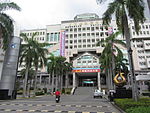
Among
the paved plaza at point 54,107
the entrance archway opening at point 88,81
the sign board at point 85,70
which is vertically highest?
the sign board at point 85,70

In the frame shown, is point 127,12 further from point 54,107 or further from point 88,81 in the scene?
point 88,81

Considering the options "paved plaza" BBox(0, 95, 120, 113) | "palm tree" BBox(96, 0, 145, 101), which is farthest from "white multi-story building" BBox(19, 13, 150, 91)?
"paved plaza" BBox(0, 95, 120, 113)

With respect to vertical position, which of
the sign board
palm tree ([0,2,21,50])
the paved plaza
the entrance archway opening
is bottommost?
the paved plaza

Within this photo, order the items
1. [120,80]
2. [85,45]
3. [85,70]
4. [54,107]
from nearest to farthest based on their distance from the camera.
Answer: [54,107] → [120,80] → [85,70] → [85,45]

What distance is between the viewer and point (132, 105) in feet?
27.8

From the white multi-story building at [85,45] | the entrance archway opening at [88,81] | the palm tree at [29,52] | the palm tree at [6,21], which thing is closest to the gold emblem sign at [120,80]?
the palm tree at [6,21]

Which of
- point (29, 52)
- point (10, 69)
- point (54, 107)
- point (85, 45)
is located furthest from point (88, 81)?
point (54, 107)

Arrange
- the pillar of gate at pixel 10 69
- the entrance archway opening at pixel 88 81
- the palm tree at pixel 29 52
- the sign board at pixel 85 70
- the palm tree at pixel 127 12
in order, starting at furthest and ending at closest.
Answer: the entrance archway opening at pixel 88 81 < the sign board at pixel 85 70 < the palm tree at pixel 29 52 < the pillar of gate at pixel 10 69 < the palm tree at pixel 127 12

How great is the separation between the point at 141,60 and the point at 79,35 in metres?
35.2

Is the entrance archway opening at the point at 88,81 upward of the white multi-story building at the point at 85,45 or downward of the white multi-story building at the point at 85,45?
downward

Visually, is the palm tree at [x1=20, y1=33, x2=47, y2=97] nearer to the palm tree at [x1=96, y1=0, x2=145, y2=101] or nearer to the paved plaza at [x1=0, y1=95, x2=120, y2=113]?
the paved plaza at [x1=0, y1=95, x2=120, y2=113]

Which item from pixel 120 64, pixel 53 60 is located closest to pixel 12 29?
pixel 53 60

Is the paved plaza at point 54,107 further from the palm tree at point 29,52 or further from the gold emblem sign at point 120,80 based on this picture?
the palm tree at point 29,52

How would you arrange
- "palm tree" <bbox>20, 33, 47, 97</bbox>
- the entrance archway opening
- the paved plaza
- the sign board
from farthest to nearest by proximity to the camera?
1. the entrance archway opening
2. the sign board
3. "palm tree" <bbox>20, 33, 47, 97</bbox>
4. the paved plaza
